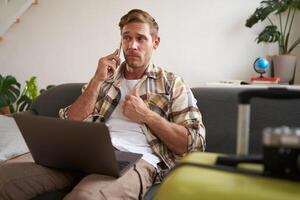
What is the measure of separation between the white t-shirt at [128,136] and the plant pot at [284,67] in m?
1.07

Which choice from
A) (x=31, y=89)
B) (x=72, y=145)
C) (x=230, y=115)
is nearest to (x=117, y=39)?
(x=31, y=89)

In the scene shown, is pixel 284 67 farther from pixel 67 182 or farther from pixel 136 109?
pixel 67 182

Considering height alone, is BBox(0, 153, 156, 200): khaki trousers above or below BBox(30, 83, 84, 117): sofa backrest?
below

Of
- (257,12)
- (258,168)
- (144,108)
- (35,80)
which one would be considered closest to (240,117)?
(258,168)

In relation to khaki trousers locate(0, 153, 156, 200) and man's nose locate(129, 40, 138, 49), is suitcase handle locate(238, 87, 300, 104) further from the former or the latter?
man's nose locate(129, 40, 138, 49)

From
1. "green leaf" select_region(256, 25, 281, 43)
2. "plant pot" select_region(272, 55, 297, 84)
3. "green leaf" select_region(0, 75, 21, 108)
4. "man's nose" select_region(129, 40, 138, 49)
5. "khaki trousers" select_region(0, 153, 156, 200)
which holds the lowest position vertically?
"khaki trousers" select_region(0, 153, 156, 200)

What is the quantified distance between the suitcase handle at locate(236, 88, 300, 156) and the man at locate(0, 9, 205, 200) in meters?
0.57

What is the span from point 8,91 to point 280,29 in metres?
2.26

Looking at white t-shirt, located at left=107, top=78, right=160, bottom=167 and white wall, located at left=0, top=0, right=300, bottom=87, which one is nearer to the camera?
white t-shirt, located at left=107, top=78, right=160, bottom=167

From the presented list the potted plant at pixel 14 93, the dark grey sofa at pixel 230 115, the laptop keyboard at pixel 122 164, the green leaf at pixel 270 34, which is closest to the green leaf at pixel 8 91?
the potted plant at pixel 14 93

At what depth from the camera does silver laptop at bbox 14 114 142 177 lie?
3.09 ft

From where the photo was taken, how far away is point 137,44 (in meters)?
1.47

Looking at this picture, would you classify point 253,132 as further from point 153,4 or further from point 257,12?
point 153,4

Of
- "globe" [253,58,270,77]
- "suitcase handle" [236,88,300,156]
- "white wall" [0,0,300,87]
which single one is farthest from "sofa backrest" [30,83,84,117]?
"suitcase handle" [236,88,300,156]
